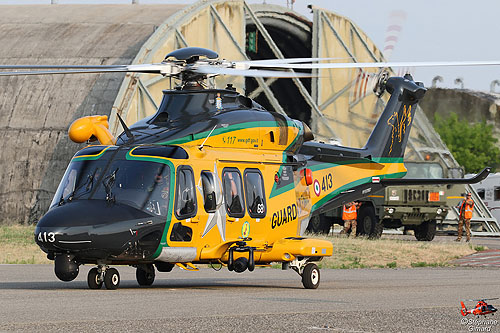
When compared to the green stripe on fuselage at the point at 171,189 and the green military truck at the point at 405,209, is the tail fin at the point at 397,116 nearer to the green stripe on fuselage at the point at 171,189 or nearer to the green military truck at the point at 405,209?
the green stripe on fuselage at the point at 171,189

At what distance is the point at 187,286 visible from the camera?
16109 mm

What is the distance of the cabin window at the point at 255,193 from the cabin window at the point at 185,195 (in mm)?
1225

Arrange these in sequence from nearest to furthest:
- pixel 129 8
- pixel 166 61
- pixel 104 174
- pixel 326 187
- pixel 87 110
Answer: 1. pixel 104 174
2. pixel 166 61
3. pixel 326 187
4. pixel 87 110
5. pixel 129 8

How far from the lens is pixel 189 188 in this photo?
14891mm

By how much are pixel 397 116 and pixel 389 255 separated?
4.08 m

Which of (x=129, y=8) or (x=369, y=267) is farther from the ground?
(x=129, y=8)

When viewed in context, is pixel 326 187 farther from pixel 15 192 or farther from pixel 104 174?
pixel 15 192

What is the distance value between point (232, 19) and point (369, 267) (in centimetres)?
1572

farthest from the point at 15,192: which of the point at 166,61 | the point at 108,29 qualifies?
the point at 166,61

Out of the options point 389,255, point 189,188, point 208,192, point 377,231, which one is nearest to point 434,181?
point 389,255

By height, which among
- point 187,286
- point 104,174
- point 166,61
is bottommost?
point 187,286

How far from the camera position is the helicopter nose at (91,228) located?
1353 cm

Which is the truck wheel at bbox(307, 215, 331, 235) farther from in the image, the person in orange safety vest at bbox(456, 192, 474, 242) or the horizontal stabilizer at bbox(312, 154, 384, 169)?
the horizontal stabilizer at bbox(312, 154, 384, 169)

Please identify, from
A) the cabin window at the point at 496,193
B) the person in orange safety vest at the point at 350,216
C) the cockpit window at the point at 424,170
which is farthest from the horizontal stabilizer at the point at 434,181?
the cabin window at the point at 496,193
